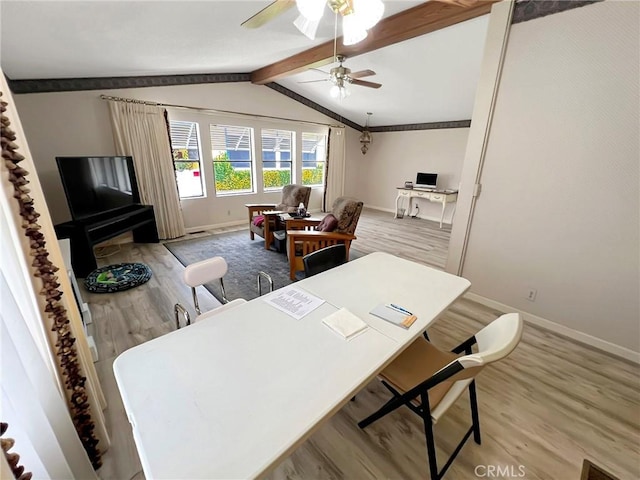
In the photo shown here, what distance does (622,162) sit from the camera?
1.83 meters

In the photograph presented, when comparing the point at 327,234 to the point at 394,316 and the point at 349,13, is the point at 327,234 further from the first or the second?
the point at 349,13

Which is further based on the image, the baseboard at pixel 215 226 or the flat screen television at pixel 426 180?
the flat screen television at pixel 426 180

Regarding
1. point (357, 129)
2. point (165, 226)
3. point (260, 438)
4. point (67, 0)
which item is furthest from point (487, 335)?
point (357, 129)

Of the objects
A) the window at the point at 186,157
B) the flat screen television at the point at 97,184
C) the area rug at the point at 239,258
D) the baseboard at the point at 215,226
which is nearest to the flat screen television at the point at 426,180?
the area rug at the point at 239,258

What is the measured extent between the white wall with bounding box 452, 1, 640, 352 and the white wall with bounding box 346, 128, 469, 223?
3.87 meters

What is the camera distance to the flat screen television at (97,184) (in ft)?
10.0

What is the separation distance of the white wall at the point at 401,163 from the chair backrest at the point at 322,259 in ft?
16.6

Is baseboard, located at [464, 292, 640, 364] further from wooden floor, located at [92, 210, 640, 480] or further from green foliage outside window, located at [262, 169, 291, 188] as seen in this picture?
green foliage outside window, located at [262, 169, 291, 188]

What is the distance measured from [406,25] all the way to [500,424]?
3464mm

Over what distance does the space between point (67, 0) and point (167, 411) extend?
2472 mm

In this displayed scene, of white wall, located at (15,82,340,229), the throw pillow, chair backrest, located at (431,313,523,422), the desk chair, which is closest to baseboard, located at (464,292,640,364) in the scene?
Result: the desk chair

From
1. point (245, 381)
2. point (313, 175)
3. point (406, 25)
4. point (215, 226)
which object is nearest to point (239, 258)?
point (215, 226)

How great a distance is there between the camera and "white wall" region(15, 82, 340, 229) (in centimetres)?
330

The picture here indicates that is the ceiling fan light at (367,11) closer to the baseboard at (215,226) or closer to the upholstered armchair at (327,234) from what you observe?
the upholstered armchair at (327,234)
